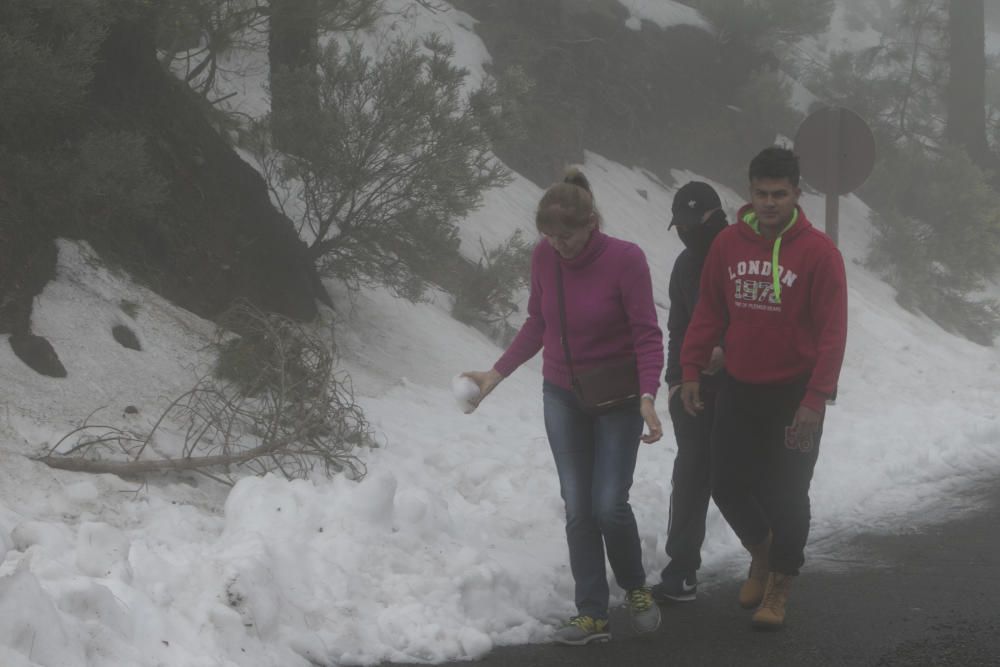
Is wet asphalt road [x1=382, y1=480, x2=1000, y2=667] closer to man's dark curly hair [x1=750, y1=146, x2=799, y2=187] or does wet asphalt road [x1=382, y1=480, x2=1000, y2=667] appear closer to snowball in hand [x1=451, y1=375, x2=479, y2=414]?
snowball in hand [x1=451, y1=375, x2=479, y2=414]

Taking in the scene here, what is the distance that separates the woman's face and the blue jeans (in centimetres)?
56

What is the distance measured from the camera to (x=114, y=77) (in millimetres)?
8289

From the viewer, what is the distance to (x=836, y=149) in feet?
29.2

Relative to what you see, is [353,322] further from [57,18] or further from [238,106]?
[57,18]

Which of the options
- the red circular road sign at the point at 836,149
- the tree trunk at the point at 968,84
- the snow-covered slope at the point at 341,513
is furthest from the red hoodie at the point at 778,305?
the tree trunk at the point at 968,84

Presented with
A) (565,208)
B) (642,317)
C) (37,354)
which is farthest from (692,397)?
(37,354)

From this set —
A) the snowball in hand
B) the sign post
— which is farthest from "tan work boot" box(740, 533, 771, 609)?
the sign post

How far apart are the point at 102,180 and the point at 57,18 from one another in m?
0.97

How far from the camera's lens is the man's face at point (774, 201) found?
4.69m

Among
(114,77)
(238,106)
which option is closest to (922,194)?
(238,106)

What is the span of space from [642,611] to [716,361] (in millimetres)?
1080

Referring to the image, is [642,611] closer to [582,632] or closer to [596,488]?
[582,632]

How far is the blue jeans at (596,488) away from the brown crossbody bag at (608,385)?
0.06m

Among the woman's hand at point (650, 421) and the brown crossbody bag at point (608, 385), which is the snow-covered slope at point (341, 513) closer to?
the brown crossbody bag at point (608, 385)
